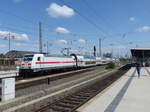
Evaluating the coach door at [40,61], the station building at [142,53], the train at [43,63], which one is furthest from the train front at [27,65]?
→ the station building at [142,53]

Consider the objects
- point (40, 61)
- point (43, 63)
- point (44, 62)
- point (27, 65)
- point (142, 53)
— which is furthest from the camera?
point (142, 53)

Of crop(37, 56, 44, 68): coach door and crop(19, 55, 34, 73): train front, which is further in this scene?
crop(37, 56, 44, 68): coach door

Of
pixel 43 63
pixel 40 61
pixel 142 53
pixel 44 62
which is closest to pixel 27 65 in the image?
pixel 40 61

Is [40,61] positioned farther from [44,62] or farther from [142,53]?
[142,53]

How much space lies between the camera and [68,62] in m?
34.1

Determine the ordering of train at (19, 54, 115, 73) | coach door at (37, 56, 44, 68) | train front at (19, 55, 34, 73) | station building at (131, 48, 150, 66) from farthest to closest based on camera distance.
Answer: station building at (131, 48, 150, 66)
coach door at (37, 56, 44, 68)
train at (19, 54, 115, 73)
train front at (19, 55, 34, 73)

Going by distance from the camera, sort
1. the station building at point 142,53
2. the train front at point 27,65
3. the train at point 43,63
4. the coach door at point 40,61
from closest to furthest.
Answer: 1. the train front at point 27,65
2. the train at point 43,63
3. the coach door at point 40,61
4. the station building at point 142,53

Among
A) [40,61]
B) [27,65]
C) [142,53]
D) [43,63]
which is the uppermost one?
[142,53]

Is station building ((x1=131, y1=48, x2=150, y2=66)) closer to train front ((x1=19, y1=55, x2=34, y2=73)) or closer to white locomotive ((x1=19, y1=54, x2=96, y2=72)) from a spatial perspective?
white locomotive ((x1=19, y1=54, x2=96, y2=72))

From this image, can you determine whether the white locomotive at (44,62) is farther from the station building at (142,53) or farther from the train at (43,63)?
the station building at (142,53)

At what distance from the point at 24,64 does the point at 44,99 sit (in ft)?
48.8

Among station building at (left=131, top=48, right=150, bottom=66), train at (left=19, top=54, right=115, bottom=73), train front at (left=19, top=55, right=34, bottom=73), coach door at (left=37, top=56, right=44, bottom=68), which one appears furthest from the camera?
station building at (left=131, top=48, right=150, bottom=66)

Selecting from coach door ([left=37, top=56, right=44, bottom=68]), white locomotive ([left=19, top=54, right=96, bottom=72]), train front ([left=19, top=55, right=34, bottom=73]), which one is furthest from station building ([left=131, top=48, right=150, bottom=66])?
train front ([left=19, top=55, right=34, bottom=73])

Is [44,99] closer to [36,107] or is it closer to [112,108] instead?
[36,107]
